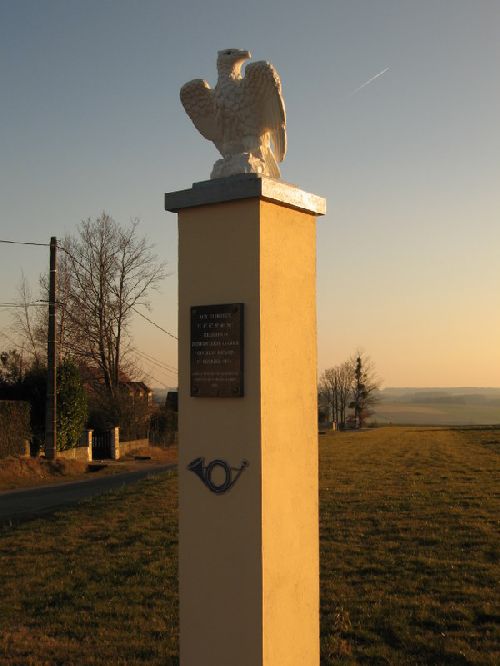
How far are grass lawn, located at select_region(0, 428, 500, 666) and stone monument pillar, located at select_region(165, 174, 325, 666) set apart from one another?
56.5 inches

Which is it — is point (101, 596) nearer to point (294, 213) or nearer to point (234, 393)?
point (234, 393)

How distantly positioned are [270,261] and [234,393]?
850 mm

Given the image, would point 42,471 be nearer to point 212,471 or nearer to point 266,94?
point 212,471

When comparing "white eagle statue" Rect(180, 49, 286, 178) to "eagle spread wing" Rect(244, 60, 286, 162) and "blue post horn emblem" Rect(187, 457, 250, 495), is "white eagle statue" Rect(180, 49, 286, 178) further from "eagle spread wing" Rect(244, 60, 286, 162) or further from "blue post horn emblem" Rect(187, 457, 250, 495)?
"blue post horn emblem" Rect(187, 457, 250, 495)

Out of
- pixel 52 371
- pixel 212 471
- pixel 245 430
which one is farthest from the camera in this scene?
pixel 52 371

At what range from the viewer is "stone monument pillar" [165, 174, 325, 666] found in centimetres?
414

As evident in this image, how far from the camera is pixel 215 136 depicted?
16.7ft

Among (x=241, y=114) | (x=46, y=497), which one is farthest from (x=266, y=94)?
(x=46, y=497)

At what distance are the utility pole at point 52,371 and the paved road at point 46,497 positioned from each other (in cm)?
194

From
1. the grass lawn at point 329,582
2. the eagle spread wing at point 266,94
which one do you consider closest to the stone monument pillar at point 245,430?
the eagle spread wing at point 266,94

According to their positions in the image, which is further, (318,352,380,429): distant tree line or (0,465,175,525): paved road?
(318,352,380,429): distant tree line

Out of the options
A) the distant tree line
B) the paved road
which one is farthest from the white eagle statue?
the distant tree line

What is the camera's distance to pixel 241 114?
4.86 metres

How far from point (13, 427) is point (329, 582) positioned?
14862mm
